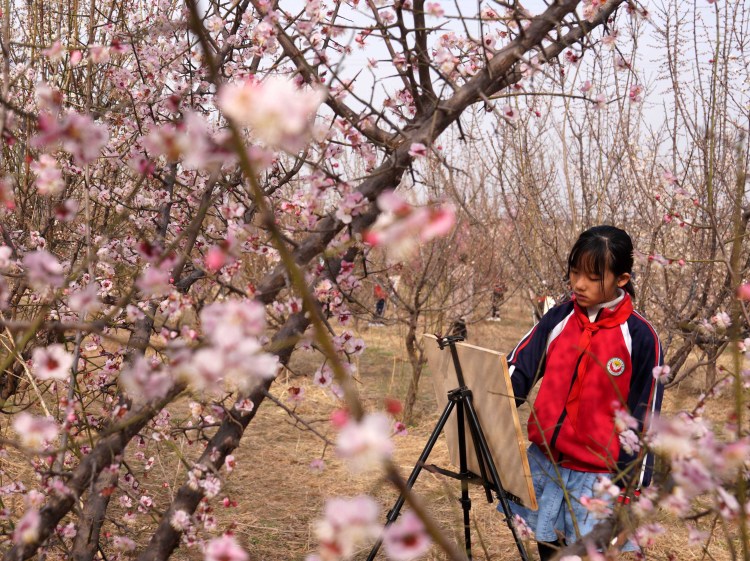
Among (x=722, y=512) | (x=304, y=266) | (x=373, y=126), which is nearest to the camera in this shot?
(x=722, y=512)

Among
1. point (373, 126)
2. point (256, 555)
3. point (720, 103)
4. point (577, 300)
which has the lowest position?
point (256, 555)

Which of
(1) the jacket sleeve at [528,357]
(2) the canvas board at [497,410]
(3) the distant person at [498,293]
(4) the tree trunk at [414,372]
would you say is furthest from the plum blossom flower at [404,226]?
(3) the distant person at [498,293]

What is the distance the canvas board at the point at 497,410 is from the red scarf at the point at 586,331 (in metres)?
0.31

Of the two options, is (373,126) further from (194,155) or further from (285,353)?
(194,155)

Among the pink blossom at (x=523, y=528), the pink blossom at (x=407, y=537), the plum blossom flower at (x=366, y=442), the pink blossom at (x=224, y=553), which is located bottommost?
the pink blossom at (x=523, y=528)

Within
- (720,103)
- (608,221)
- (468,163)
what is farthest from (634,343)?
(468,163)

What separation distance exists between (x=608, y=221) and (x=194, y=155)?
468 centimetres

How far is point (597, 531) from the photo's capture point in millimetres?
1414

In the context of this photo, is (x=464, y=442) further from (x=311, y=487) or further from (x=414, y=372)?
(x=414, y=372)

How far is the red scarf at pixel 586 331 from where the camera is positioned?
9.05ft

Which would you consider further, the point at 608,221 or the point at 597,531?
the point at 608,221

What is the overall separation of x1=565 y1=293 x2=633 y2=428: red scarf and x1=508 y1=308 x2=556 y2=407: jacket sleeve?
0.16 m

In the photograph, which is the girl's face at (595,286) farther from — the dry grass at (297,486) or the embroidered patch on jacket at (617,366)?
the dry grass at (297,486)

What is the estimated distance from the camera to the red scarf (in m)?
2.76
